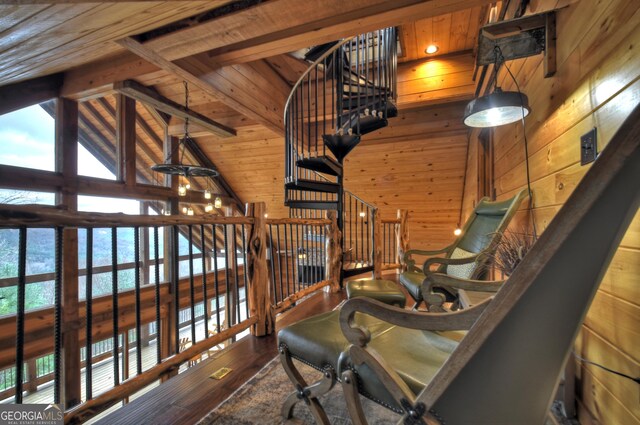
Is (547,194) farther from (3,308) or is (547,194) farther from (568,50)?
(3,308)

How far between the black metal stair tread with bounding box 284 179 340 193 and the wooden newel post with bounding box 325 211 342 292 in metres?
0.33

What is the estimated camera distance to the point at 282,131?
14.0 feet

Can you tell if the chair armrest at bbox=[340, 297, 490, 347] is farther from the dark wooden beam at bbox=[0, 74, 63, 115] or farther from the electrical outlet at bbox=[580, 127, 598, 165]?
the dark wooden beam at bbox=[0, 74, 63, 115]

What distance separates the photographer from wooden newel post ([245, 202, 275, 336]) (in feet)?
7.13

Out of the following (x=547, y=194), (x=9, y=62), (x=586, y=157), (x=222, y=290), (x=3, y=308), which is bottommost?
(x=222, y=290)

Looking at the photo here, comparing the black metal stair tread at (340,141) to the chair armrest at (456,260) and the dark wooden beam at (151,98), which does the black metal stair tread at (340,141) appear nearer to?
the chair armrest at (456,260)

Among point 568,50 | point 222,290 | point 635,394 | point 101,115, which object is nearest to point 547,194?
point 568,50

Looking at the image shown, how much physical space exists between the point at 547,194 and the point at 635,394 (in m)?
1.07

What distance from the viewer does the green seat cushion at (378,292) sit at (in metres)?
1.81

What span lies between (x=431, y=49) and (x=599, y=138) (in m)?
2.86

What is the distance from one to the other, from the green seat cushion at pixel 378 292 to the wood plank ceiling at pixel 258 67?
1.90 m

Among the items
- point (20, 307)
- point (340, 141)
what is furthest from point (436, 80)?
point (20, 307)

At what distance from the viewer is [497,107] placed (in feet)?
5.00

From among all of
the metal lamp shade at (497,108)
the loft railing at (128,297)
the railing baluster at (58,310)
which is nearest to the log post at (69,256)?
the loft railing at (128,297)
